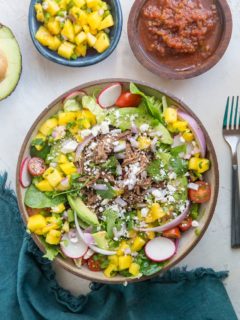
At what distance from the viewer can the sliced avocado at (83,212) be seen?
79.3 inches

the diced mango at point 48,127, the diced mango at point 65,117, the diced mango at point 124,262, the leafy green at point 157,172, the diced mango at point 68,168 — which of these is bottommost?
the diced mango at point 124,262

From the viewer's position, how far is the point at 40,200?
2.06 metres

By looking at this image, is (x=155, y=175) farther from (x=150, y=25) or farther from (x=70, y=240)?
(x=150, y=25)

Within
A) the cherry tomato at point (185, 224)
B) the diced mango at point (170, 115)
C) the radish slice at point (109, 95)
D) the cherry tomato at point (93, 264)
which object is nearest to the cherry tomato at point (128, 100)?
the radish slice at point (109, 95)

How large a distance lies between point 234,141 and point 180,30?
1.53 feet

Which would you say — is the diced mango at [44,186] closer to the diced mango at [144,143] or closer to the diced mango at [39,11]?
the diced mango at [144,143]

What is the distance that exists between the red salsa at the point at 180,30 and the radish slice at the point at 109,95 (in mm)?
199

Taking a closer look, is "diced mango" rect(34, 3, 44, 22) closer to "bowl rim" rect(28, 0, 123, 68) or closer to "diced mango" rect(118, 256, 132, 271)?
"bowl rim" rect(28, 0, 123, 68)

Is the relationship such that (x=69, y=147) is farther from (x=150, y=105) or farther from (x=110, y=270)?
(x=110, y=270)

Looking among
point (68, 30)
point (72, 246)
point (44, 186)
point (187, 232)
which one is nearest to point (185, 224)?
point (187, 232)

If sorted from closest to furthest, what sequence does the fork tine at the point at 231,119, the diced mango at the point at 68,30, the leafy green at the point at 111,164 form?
the leafy green at the point at 111,164 < the diced mango at the point at 68,30 < the fork tine at the point at 231,119

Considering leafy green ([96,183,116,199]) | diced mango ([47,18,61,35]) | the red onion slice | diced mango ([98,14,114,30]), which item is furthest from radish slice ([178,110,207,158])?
diced mango ([47,18,61,35])

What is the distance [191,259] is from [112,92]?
710 mm

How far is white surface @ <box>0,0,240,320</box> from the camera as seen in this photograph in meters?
2.26
